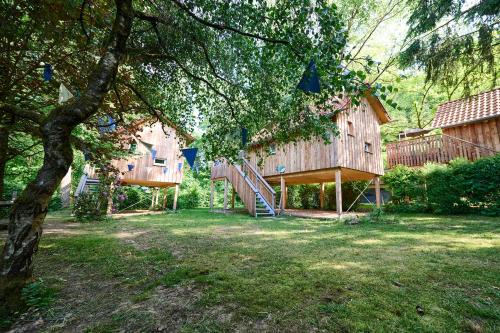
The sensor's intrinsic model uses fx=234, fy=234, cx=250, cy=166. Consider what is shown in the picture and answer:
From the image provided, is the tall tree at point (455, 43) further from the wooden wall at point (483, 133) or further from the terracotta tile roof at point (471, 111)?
the wooden wall at point (483, 133)

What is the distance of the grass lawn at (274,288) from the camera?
1.92 m

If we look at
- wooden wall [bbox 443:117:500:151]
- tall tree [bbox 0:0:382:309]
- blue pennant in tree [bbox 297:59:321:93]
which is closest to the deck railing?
wooden wall [bbox 443:117:500:151]

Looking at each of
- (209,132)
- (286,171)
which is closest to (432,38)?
(209,132)

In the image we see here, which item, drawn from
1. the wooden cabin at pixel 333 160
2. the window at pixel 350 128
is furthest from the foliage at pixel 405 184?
the window at pixel 350 128

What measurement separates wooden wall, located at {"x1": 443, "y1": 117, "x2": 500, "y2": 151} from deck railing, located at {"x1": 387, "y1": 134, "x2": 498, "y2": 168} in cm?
68

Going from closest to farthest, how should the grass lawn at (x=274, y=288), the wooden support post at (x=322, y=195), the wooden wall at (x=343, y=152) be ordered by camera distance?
the grass lawn at (x=274, y=288) → the wooden wall at (x=343, y=152) → the wooden support post at (x=322, y=195)

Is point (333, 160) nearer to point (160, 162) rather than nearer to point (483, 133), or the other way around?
point (483, 133)

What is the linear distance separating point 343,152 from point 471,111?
9.24 meters

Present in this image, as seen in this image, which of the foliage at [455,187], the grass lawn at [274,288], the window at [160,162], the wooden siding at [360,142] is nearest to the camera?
the grass lawn at [274,288]

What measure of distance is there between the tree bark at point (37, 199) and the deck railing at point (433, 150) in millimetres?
16110

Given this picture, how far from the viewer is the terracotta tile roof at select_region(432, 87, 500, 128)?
41.4 ft

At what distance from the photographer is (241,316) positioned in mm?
2029

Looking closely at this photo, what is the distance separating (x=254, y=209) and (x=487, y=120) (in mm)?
13653

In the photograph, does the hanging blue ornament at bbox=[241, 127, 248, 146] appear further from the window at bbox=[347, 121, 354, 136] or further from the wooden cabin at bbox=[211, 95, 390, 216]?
the window at bbox=[347, 121, 354, 136]
